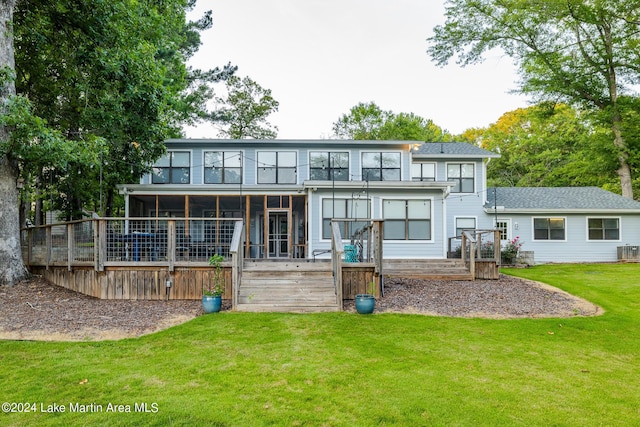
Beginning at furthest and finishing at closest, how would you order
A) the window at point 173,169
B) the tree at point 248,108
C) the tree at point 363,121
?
the tree at point 363,121, the tree at point 248,108, the window at point 173,169

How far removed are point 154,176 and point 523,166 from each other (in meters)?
28.0

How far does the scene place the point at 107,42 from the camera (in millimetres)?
9789

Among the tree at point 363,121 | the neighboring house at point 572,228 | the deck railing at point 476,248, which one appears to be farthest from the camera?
the tree at point 363,121

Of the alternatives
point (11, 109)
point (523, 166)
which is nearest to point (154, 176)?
point (11, 109)

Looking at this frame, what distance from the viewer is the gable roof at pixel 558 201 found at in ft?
57.3

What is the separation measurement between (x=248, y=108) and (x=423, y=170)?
56.6ft

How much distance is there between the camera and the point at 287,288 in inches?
310

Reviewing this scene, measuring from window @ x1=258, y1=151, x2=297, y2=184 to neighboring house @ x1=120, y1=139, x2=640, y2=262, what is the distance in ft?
0.14

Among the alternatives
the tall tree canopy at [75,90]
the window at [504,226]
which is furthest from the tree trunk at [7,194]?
the window at [504,226]

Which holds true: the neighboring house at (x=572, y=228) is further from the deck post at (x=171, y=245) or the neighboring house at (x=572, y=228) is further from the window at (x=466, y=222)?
the deck post at (x=171, y=245)

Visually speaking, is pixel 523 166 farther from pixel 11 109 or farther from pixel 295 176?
pixel 11 109

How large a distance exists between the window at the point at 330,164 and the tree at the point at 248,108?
47.7ft

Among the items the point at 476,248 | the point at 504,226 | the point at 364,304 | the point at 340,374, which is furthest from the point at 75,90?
the point at 504,226

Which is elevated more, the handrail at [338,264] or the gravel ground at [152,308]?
the handrail at [338,264]
